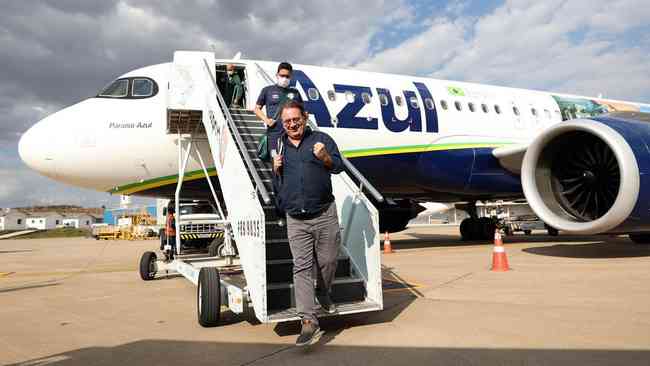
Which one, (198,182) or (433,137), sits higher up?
(433,137)

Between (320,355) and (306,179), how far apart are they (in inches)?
52.2

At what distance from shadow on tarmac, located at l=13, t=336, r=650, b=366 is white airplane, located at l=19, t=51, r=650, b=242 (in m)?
3.69

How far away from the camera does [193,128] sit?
27.2 ft

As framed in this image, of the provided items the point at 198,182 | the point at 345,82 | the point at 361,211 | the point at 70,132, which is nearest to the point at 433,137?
the point at 345,82

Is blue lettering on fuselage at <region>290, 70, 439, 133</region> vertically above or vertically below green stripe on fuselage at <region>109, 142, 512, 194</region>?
above

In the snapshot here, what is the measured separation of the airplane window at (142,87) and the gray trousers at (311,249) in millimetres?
6265

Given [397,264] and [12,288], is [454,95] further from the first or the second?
[12,288]

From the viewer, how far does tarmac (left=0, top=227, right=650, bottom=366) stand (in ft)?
10.6

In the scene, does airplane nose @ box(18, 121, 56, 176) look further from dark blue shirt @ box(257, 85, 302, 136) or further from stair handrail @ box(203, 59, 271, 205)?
dark blue shirt @ box(257, 85, 302, 136)

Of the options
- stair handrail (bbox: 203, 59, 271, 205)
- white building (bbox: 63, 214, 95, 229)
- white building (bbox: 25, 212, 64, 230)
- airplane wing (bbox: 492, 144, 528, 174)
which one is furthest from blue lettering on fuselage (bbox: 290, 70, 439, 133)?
white building (bbox: 63, 214, 95, 229)

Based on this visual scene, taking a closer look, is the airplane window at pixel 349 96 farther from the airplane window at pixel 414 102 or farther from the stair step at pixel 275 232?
the stair step at pixel 275 232

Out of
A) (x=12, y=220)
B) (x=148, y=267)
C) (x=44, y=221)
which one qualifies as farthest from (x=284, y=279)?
(x=12, y=220)

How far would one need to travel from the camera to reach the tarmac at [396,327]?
3.22m

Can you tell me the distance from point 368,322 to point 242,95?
599 centimetres
